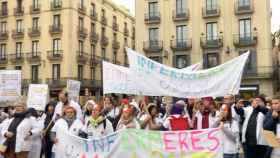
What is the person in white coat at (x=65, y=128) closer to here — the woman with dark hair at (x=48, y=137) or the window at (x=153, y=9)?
the woman with dark hair at (x=48, y=137)

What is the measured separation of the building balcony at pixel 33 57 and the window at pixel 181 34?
1556cm

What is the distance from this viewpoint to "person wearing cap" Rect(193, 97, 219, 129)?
9.16 meters

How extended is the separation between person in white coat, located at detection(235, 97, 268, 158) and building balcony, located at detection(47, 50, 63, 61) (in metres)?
38.9

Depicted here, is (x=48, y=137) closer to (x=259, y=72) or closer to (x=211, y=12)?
(x=259, y=72)

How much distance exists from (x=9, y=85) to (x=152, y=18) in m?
28.5

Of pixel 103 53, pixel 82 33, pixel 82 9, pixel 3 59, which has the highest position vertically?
pixel 82 9

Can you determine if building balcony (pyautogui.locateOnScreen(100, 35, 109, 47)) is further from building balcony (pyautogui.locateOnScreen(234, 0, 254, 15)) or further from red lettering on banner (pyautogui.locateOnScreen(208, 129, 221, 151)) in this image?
red lettering on banner (pyautogui.locateOnScreen(208, 129, 221, 151))

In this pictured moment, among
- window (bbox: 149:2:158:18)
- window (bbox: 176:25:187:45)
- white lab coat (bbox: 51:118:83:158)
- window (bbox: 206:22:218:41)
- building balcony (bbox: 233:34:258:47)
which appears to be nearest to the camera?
white lab coat (bbox: 51:118:83:158)

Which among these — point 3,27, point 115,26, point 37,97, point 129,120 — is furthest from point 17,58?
point 129,120

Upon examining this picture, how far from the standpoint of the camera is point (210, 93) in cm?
986

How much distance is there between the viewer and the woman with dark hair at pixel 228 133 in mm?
8500

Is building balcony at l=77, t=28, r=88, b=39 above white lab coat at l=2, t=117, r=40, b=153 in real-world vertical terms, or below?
above

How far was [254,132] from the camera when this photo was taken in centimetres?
892

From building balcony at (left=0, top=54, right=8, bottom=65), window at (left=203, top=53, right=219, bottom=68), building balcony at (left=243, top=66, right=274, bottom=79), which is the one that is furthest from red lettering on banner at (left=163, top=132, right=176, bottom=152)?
building balcony at (left=0, top=54, right=8, bottom=65)
